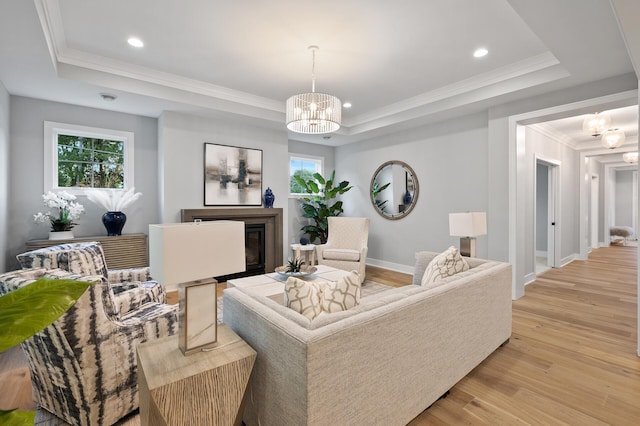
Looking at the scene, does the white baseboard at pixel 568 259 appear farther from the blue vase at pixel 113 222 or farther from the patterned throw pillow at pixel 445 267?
the blue vase at pixel 113 222

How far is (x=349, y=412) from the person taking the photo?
1.35 meters

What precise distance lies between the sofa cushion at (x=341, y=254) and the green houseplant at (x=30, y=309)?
420cm

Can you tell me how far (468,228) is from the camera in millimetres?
2998

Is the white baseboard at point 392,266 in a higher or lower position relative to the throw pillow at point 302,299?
lower

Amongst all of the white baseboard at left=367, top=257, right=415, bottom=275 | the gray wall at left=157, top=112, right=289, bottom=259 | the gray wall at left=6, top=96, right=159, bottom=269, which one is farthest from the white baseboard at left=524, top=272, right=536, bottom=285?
the gray wall at left=6, top=96, right=159, bottom=269

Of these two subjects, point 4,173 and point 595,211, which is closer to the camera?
point 4,173

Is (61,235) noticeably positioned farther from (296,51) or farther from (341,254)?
(341,254)

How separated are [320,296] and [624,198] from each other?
12983 mm

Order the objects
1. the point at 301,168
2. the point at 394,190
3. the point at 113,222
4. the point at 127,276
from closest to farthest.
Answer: the point at 127,276 < the point at 113,222 < the point at 394,190 < the point at 301,168

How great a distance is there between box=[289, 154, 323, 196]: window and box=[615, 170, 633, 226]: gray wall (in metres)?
10.3

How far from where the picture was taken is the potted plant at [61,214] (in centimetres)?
366

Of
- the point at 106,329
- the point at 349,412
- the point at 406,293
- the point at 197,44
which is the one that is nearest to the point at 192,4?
the point at 197,44

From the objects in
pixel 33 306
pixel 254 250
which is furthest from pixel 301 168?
pixel 33 306

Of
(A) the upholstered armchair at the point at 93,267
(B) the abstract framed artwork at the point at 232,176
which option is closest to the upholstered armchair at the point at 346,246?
(B) the abstract framed artwork at the point at 232,176
